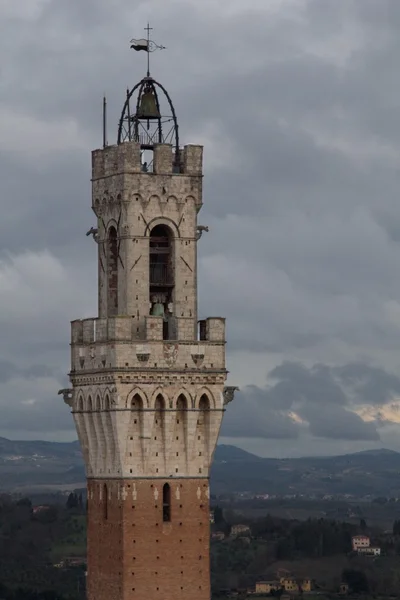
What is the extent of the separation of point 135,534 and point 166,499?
1.49 m

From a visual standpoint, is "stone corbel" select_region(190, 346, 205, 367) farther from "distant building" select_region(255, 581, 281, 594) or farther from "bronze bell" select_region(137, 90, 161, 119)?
"distant building" select_region(255, 581, 281, 594)

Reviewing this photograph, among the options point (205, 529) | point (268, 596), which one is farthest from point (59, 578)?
point (205, 529)

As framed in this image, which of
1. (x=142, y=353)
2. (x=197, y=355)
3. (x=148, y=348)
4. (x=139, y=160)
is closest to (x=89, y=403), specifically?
(x=142, y=353)

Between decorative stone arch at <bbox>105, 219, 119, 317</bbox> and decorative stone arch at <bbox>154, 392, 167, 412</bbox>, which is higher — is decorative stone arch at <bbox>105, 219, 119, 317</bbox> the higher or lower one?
the higher one

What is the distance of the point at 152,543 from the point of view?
60.1m

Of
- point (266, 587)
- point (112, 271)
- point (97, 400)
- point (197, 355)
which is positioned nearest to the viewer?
point (197, 355)

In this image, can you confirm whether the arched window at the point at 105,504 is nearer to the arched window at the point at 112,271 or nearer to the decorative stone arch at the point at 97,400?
the decorative stone arch at the point at 97,400

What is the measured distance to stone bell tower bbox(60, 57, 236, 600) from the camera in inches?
2367

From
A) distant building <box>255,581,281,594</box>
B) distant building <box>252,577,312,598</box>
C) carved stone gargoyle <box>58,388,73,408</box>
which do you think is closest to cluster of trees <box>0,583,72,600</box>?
distant building <box>255,581,281,594</box>

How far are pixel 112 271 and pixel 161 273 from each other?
5.09ft

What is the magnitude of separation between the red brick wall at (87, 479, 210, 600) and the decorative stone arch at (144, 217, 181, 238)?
24.7 feet

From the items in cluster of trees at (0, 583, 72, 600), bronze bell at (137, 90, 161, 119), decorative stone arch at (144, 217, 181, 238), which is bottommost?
cluster of trees at (0, 583, 72, 600)

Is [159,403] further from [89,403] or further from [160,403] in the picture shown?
[89,403]

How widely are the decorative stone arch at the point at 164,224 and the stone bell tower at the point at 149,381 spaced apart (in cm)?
3
